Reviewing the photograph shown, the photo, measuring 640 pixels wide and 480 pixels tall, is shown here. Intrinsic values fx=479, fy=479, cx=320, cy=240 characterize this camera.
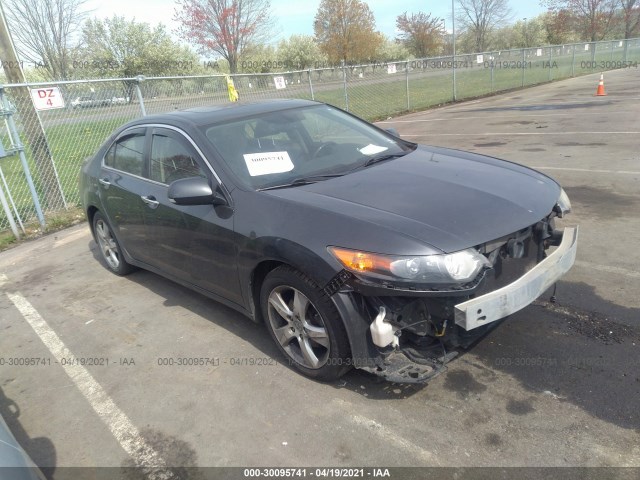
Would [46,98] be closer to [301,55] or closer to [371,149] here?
[371,149]

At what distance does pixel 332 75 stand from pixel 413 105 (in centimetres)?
447

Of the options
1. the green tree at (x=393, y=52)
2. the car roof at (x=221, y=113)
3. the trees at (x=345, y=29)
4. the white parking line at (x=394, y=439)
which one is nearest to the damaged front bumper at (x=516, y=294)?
the white parking line at (x=394, y=439)

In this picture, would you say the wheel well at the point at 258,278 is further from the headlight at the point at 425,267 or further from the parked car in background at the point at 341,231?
the headlight at the point at 425,267

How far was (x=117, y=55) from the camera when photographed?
34688mm

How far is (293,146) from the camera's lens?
3660mm

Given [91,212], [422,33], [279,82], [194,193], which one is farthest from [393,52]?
[194,193]

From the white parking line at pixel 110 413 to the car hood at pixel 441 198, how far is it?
1666mm

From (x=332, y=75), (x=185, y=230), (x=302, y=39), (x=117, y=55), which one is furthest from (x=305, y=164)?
(x=302, y=39)

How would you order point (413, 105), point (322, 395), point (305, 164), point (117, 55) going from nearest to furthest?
point (322, 395) < point (305, 164) < point (413, 105) < point (117, 55)

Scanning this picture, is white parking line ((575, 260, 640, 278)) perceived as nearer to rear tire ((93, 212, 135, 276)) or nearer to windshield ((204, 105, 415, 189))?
windshield ((204, 105, 415, 189))

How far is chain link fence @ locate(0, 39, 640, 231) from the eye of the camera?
7.71 m

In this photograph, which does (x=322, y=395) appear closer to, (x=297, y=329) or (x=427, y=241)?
(x=297, y=329)

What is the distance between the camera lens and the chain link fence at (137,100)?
771cm

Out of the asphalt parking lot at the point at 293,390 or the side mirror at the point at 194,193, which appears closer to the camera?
the asphalt parking lot at the point at 293,390
